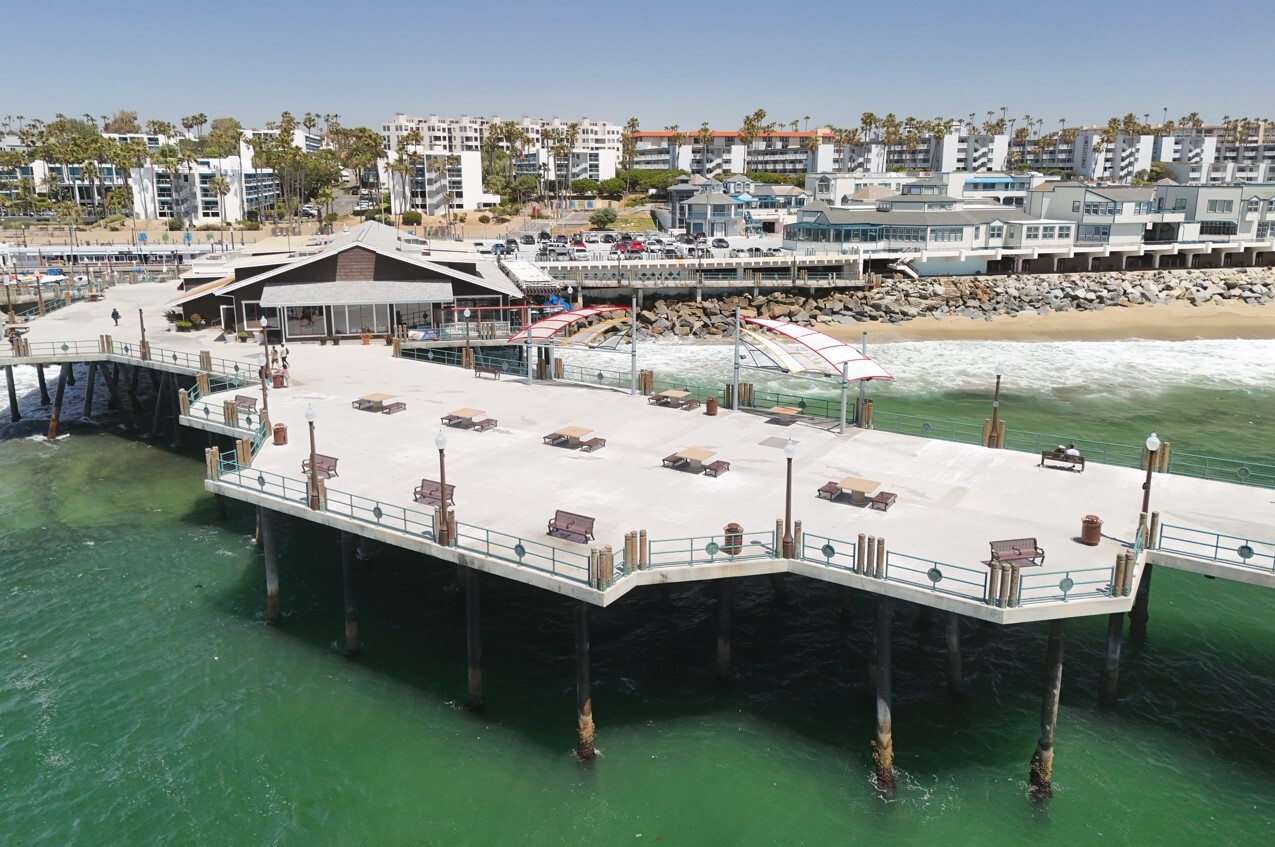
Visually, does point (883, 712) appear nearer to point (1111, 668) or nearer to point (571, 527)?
point (1111, 668)

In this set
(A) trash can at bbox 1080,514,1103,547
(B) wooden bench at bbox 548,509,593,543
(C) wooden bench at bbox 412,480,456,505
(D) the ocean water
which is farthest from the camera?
(C) wooden bench at bbox 412,480,456,505

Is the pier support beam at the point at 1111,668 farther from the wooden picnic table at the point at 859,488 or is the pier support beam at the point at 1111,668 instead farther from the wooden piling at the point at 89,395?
the wooden piling at the point at 89,395

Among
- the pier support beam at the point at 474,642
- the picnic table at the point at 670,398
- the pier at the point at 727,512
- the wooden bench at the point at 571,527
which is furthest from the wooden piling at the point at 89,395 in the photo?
the wooden bench at the point at 571,527

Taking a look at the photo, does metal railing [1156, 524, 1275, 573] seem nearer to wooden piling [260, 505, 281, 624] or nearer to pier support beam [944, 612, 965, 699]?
pier support beam [944, 612, 965, 699]

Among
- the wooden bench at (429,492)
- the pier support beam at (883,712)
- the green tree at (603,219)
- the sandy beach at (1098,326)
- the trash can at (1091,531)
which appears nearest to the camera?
the pier support beam at (883,712)

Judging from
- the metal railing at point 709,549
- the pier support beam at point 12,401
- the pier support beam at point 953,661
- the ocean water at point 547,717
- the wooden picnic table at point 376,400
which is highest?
the wooden picnic table at point 376,400

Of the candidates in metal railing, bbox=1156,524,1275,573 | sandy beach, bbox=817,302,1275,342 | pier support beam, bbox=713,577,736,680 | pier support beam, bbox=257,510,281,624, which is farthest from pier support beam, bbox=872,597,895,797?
sandy beach, bbox=817,302,1275,342
